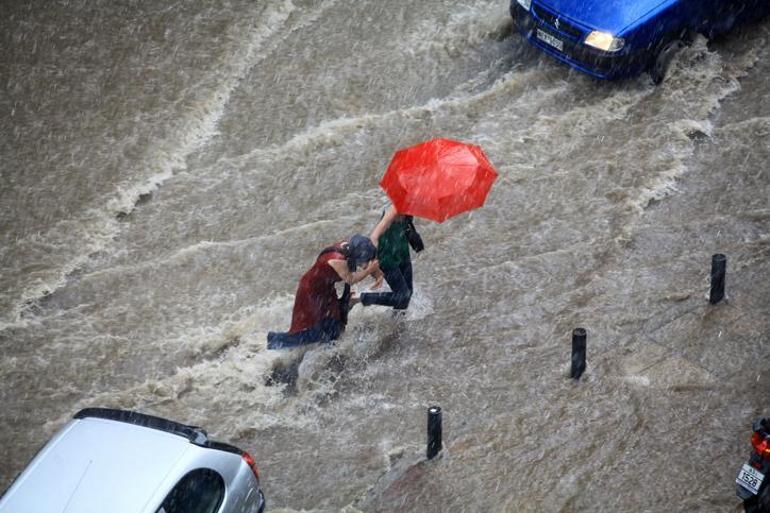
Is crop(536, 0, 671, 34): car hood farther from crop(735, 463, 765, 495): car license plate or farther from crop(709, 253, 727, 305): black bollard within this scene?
crop(735, 463, 765, 495): car license plate

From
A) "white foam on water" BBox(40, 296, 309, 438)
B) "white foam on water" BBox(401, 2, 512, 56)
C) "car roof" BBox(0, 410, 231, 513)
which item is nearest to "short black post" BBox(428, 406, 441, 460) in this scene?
"white foam on water" BBox(40, 296, 309, 438)

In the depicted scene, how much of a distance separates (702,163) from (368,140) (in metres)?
4.08

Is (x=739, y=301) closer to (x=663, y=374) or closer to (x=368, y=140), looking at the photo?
(x=663, y=374)

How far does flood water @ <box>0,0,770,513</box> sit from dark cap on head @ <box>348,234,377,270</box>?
1.19 metres

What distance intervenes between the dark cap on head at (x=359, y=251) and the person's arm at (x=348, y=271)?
6 cm

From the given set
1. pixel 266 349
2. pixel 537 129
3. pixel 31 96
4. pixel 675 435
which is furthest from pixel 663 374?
pixel 31 96

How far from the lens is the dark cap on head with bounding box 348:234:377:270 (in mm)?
8844

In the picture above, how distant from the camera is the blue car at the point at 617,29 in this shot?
40.5 feet

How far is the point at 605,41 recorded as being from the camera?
12.3 meters

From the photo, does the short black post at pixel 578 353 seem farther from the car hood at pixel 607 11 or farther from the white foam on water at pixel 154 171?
the white foam on water at pixel 154 171

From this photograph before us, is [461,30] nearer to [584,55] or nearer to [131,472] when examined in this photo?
[584,55]

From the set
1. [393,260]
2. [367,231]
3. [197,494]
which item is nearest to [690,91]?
[367,231]

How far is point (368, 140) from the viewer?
12773 mm

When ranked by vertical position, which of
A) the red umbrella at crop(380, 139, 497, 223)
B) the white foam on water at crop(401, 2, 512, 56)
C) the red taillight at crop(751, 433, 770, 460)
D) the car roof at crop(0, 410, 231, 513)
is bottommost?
the white foam on water at crop(401, 2, 512, 56)
